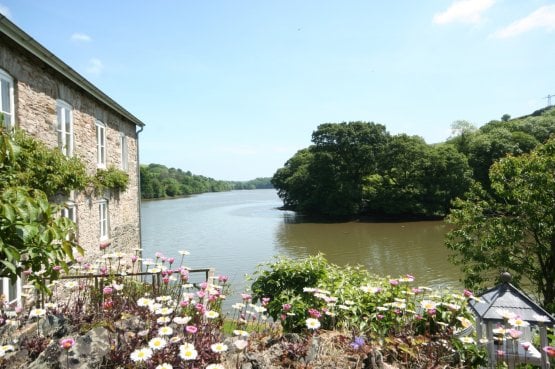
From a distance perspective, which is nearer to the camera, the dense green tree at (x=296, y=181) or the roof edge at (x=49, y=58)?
the roof edge at (x=49, y=58)

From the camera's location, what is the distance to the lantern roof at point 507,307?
2.77 metres

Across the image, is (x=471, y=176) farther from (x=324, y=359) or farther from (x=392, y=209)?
(x=324, y=359)

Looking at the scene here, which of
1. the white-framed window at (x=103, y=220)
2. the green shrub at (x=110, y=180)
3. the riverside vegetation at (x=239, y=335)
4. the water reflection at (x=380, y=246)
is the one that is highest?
the green shrub at (x=110, y=180)

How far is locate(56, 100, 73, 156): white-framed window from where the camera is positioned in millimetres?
8289

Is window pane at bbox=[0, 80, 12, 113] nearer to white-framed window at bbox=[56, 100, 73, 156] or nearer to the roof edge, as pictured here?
the roof edge

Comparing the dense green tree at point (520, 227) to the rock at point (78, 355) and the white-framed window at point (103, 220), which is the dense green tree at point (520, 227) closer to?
the rock at point (78, 355)

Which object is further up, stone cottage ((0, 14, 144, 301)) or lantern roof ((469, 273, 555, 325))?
stone cottage ((0, 14, 144, 301))

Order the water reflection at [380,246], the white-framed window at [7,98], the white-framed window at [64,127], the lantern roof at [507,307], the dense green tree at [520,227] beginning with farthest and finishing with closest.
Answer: the water reflection at [380,246] < the dense green tree at [520,227] < the white-framed window at [64,127] < the white-framed window at [7,98] < the lantern roof at [507,307]

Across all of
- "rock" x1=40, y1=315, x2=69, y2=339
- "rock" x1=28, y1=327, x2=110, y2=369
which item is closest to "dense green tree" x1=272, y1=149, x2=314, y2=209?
"rock" x1=40, y1=315, x2=69, y2=339

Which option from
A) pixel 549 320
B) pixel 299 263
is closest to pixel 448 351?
pixel 549 320

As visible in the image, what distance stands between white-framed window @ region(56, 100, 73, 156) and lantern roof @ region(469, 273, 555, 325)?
8398mm

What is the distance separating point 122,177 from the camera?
11547 mm

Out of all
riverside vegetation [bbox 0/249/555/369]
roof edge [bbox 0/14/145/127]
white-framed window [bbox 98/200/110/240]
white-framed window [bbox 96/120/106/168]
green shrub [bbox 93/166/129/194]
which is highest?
roof edge [bbox 0/14/145/127]

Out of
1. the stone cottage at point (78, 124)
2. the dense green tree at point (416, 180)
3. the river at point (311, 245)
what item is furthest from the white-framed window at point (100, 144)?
the dense green tree at point (416, 180)
